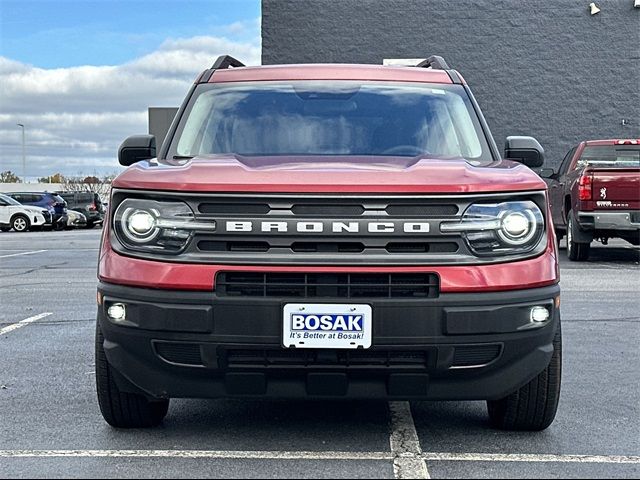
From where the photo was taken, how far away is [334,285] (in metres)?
3.87

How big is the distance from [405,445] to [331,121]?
1.88 metres

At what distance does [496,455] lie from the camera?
13.4 ft

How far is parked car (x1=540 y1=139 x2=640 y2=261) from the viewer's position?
1432cm

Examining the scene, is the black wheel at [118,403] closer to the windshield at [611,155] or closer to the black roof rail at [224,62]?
the black roof rail at [224,62]

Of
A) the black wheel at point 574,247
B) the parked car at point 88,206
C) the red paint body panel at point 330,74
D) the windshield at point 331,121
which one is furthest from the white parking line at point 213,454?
the parked car at point 88,206

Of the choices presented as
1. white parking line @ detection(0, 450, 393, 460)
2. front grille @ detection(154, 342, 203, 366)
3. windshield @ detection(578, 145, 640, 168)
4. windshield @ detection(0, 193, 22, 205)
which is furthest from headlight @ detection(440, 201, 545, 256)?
windshield @ detection(0, 193, 22, 205)

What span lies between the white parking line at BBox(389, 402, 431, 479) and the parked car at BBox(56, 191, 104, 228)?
Answer: 3775 centimetres

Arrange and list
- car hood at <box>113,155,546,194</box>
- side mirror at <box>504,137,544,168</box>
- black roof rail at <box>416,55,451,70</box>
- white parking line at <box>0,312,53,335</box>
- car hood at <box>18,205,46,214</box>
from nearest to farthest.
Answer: car hood at <box>113,155,546,194</box>, side mirror at <box>504,137,544,168</box>, black roof rail at <box>416,55,451,70</box>, white parking line at <box>0,312,53,335</box>, car hood at <box>18,205,46,214</box>

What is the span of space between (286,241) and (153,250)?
58cm

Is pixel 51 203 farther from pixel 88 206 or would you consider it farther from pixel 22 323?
pixel 22 323

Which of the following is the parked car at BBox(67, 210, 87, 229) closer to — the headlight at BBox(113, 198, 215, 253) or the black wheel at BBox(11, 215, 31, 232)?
the black wheel at BBox(11, 215, 31, 232)

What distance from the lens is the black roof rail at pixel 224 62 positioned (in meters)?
5.95

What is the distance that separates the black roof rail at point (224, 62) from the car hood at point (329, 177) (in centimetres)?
173

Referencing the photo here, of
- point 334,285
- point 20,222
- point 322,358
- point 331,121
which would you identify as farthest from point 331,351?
point 20,222
